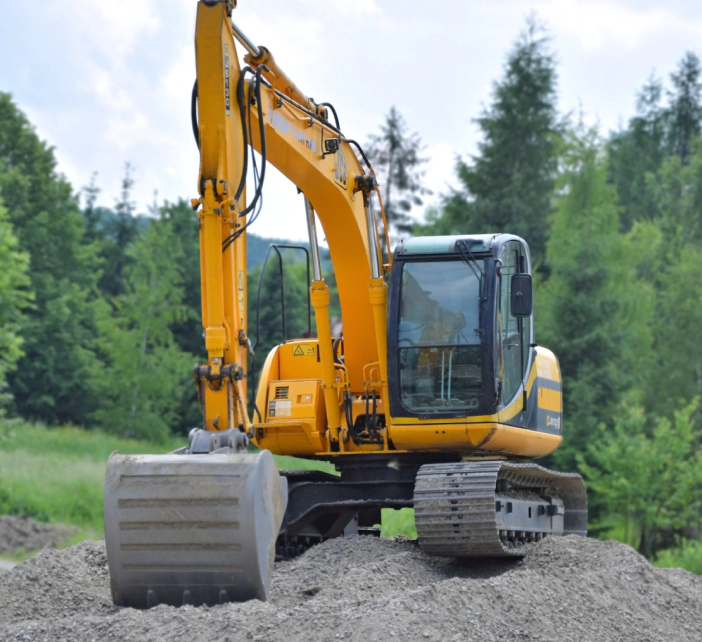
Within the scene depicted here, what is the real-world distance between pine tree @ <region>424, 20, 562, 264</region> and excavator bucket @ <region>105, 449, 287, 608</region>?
2773 centimetres

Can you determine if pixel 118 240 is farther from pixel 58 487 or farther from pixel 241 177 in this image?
pixel 241 177

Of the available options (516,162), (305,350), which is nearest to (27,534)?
(305,350)

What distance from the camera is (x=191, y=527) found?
626 cm

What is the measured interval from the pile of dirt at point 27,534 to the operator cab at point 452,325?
12174mm

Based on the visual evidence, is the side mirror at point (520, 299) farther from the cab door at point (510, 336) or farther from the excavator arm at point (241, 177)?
the excavator arm at point (241, 177)

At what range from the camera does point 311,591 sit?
290 inches

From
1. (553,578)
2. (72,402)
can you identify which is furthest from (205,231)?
(72,402)

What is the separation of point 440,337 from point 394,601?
Result: 2.92 metres

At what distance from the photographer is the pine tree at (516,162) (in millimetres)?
33750

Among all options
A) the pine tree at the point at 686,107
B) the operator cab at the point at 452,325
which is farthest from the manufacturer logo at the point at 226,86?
the pine tree at the point at 686,107

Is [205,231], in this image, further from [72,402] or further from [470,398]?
[72,402]

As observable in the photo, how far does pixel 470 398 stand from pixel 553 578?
5.32ft

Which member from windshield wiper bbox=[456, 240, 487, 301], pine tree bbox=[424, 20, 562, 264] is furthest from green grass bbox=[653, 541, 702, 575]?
windshield wiper bbox=[456, 240, 487, 301]

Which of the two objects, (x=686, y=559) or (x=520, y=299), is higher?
(x=520, y=299)
